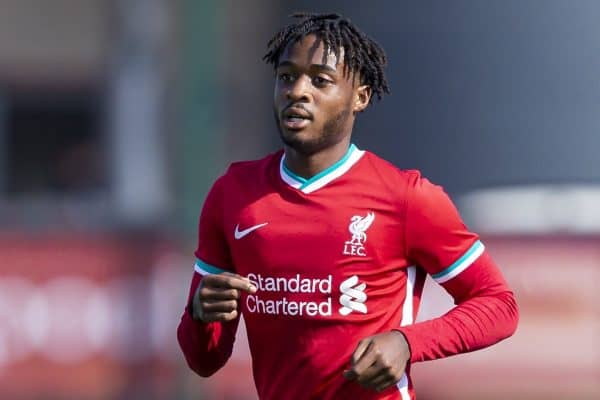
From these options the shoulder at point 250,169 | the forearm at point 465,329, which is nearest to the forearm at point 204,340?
the shoulder at point 250,169

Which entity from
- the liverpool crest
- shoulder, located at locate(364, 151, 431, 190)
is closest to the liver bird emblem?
the liverpool crest

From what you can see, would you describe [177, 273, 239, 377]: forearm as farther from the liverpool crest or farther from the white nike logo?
the liverpool crest

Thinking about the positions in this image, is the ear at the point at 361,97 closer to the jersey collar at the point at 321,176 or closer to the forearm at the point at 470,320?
the jersey collar at the point at 321,176

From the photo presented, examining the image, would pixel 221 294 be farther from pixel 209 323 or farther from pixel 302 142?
pixel 302 142

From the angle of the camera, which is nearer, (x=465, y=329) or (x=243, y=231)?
(x=465, y=329)

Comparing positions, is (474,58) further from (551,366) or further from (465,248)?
(465,248)

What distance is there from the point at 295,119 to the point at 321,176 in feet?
0.54

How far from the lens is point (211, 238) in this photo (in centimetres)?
374

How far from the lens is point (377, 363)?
3279mm

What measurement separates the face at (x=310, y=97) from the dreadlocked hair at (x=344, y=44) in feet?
0.07

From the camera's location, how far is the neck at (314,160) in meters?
3.62

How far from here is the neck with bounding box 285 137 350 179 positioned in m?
3.62

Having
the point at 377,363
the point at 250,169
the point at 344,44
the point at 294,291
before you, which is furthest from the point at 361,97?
the point at 377,363

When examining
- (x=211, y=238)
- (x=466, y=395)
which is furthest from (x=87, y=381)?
(x=211, y=238)
